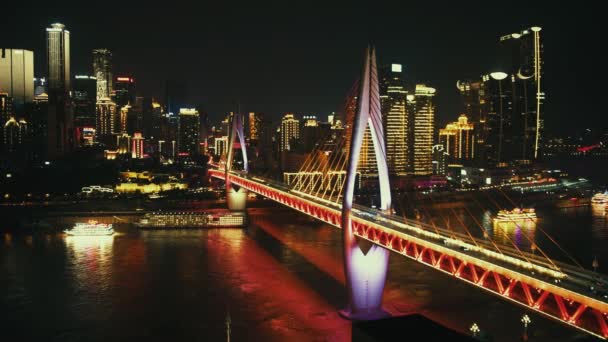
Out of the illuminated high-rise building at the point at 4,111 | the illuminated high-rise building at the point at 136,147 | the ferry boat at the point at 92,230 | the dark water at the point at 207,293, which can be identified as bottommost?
the dark water at the point at 207,293

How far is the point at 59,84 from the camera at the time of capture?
67.0 metres

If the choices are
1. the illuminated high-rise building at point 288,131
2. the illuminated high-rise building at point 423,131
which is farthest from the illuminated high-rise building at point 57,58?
the illuminated high-rise building at point 423,131

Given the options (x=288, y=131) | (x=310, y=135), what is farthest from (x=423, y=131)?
(x=288, y=131)

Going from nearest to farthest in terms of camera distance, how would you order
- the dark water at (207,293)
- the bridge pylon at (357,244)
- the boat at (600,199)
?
1. the dark water at (207,293)
2. the bridge pylon at (357,244)
3. the boat at (600,199)

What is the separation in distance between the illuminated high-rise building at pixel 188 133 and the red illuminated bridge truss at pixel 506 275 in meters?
66.3

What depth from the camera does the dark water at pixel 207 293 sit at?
450 inches

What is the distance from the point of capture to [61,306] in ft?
43.1

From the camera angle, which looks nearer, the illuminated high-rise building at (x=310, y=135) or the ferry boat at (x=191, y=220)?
the ferry boat at (x=191, y=220)

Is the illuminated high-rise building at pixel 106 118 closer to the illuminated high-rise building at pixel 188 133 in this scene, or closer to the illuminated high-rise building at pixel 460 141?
the illuminated high-rise building at pixel 188 133

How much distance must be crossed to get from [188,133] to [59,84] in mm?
17125

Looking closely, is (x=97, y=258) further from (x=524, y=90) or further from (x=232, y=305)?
(x=524, y=90)

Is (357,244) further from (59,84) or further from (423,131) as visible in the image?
(59,84)

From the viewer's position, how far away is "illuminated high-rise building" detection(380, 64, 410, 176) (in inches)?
2009

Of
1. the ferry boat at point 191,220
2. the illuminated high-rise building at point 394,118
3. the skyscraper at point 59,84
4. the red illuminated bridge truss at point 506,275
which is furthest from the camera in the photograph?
the skyscraper at point 59,84
